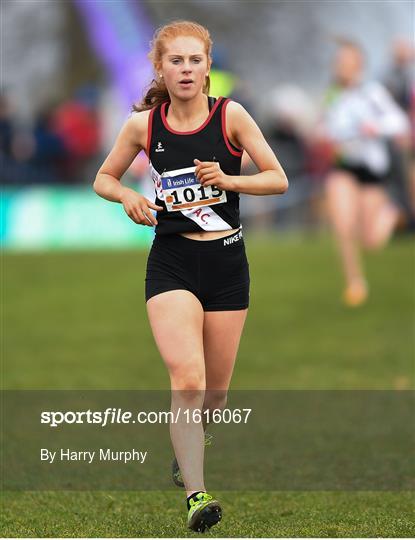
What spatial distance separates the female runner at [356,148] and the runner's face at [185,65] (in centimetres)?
811

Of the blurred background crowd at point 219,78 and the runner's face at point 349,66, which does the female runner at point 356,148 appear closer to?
the runner's face at point 349,66

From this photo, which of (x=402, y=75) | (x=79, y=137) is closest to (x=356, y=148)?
(x=402, y=75)

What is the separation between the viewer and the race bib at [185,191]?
6.08 m

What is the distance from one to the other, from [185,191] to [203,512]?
143 centimetres

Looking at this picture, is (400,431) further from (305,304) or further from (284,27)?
(284,27)

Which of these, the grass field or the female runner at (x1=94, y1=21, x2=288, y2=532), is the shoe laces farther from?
the grass field

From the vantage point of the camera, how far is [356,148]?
14.4 metres

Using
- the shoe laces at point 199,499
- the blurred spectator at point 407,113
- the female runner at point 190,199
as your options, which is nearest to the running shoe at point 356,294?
the blurred spectator at point 407,113

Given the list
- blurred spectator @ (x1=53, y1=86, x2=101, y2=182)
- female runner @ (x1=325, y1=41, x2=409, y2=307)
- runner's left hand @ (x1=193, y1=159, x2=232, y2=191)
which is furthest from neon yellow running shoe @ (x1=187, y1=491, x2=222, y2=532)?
blurred spectator @ (x1=53, y1=86, x2=101, y2=182)

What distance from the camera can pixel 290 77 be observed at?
124ft

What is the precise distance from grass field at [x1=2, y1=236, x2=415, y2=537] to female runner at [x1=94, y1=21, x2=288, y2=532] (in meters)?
0.65

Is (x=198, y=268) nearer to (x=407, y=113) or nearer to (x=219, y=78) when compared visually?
(x=219, y=78)

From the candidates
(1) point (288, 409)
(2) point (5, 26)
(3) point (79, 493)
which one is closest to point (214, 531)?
(3) point (79, 493)

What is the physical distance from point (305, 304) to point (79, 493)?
28.1 feet
